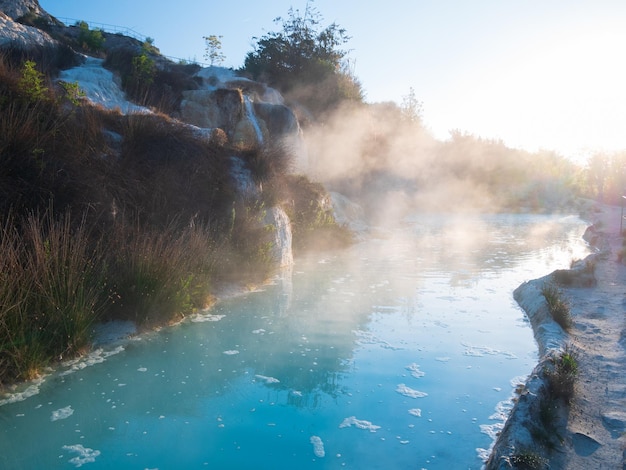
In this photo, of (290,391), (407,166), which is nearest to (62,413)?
(290,391)

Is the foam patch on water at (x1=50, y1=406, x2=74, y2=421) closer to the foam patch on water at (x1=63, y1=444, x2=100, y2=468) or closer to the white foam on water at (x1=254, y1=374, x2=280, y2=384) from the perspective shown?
the foam patch on water at (x1=63, y1=444, x2=100, y2=468)

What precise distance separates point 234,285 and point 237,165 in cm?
296

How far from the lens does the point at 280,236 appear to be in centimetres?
1091

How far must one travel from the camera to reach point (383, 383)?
15.8ft

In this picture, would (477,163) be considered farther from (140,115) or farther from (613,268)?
(140,115)

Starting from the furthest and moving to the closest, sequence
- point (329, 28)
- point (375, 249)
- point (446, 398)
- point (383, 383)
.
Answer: point (329, 28), point (375, 249), point (383, 383), point (446, 398)

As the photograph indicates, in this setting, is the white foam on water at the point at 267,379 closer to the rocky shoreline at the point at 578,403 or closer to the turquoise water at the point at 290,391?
the turquoise water at the point at 290,391

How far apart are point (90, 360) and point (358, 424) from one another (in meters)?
2.96

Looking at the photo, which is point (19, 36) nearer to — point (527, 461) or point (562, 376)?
point (562, 376)

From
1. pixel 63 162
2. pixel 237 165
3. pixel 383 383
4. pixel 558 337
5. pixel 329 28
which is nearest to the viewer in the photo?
pixel 383 383

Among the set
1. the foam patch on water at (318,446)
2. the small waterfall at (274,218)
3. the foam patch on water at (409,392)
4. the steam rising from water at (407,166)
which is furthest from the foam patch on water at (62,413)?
the steam rising from water at (407,166)

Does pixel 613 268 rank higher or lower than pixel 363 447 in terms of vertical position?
higher

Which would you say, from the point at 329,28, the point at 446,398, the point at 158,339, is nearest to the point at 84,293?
the point at 158,339

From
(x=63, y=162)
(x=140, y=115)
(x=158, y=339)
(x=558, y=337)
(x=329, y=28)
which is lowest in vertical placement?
(x=158, y=339)
